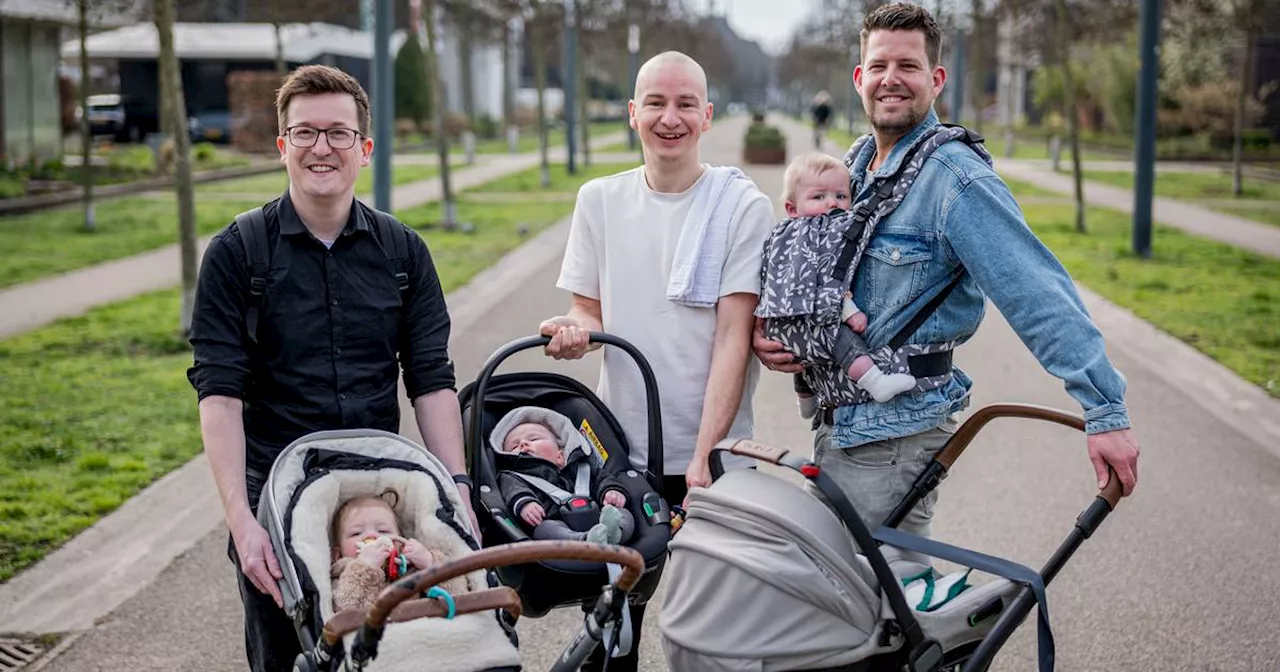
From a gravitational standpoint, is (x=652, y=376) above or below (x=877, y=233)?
below

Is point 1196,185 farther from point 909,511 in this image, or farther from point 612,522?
point 612,522

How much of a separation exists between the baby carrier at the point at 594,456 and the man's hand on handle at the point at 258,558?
56 cm

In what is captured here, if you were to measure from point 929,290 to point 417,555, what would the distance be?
137cm

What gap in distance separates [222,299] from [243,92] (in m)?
38.1

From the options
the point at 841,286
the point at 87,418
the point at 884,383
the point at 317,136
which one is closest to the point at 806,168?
the point at 841,286

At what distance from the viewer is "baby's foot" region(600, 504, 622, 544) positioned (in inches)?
130

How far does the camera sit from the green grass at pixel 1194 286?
34.6 ft

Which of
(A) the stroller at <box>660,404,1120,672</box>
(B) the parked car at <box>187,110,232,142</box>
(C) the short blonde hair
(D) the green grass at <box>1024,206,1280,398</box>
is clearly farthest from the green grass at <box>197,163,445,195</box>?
(A) the stroller at <box>660,404,1120,672</box>

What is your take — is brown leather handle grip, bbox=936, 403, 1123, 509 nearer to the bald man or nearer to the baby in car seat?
the bald man

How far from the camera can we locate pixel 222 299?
10.7ft

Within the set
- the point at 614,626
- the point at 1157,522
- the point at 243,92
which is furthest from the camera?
the point at 243,92

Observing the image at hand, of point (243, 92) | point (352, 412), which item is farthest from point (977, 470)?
point (243, 92)

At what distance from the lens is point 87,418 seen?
8.20 metres

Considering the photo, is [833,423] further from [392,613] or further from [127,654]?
[127,654]
